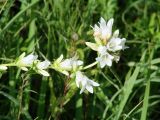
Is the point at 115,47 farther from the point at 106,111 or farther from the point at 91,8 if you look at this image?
the point at 91,8

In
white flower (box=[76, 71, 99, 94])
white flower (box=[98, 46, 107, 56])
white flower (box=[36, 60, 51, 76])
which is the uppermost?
white flower (box=[98, 46, 107, 56])

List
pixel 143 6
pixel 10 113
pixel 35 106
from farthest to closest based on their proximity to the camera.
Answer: pixel 143 6
pixel 35 106
pixel 10 113

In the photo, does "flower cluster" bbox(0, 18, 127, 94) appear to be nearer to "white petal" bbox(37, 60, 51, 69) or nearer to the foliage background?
"white petal" bbox(37, 60, 51, 69)

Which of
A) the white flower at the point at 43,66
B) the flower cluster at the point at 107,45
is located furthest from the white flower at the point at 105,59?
the white flower at the point at 43,66

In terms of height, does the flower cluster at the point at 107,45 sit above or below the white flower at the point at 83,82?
above

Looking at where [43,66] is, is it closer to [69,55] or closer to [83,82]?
[83,82]

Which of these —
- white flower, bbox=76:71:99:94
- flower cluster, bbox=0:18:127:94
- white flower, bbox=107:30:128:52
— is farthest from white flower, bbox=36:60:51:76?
white flower, bbox=107:30:128:52

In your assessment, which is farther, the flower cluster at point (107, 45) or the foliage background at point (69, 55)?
the foliage background at point (69, 55)

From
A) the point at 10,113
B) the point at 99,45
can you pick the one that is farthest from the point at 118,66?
the point at 99,45

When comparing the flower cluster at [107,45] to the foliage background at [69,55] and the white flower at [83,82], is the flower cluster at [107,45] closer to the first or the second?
the white flower at [83,82]
